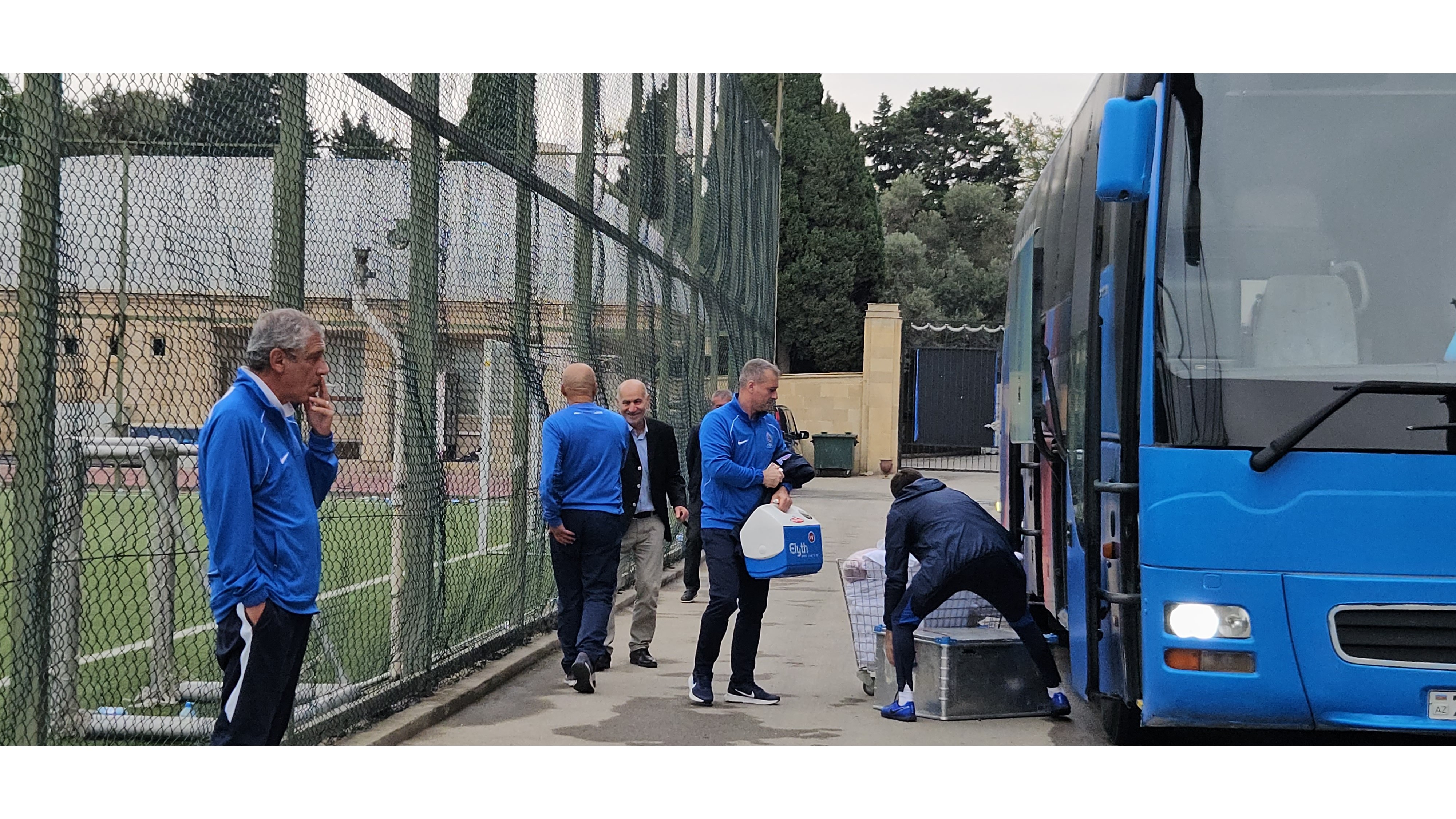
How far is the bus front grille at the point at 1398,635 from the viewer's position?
5.74 metres

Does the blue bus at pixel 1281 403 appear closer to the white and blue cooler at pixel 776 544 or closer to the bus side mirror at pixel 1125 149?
the bus side mirror at pixel 1125 149

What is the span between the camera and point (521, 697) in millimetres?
8148

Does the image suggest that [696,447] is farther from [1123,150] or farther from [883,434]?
[883,434]

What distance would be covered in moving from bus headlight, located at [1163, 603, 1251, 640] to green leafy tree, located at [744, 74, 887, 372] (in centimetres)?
3907

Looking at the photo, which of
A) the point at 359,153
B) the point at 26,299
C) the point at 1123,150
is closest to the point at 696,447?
the point at 359,153

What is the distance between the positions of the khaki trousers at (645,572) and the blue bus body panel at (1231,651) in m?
3.96

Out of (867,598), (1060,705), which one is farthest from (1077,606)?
(867,598)

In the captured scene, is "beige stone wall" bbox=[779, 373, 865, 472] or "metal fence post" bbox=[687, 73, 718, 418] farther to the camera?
"beige stone wall" bbox=[779, 373, 865, 472]

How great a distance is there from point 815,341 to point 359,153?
3841 centimetres

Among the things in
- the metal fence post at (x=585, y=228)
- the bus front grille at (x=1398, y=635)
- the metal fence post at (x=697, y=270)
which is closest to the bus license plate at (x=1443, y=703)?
the bus front grille at (x=1398, y=635)

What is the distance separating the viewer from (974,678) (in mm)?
7676

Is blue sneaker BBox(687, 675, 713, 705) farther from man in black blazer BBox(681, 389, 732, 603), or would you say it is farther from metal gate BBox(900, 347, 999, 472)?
metal gate BBox(900, 347, 999, 472)

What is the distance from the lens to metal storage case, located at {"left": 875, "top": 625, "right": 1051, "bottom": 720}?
25.0 feet

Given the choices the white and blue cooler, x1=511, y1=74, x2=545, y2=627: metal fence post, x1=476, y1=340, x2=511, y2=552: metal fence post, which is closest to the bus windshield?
the white and blue cooler
